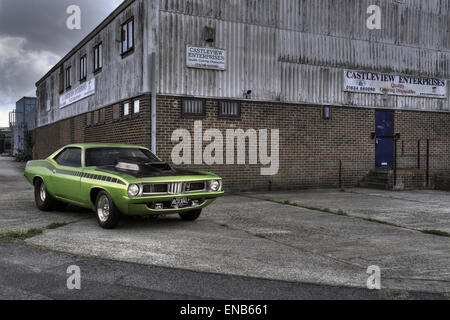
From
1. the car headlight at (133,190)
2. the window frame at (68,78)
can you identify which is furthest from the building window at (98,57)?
the car headlight at (133,190)

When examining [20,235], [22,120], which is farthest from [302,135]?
[22,120]

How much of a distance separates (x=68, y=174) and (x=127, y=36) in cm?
791

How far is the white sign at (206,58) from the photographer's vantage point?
13297 mm

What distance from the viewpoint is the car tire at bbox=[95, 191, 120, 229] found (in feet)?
22.5

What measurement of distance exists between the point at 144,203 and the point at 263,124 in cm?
820

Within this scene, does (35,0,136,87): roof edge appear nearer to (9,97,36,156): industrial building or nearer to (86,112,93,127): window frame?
(86,112,93,127): window frame

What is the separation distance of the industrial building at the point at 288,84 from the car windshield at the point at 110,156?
14.5ft

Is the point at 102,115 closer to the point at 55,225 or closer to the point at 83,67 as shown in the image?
the point at 83,67

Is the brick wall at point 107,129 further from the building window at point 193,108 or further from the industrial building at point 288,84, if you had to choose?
the building window at point 193,108

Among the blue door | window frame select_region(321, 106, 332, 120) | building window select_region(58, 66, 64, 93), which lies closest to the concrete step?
the blue door

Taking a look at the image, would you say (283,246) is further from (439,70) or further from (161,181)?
(439,70)

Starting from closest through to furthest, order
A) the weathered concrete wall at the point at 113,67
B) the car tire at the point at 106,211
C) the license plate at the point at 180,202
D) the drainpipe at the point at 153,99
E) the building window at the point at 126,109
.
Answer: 1. the car tire at the point at 106,211
2. the license plate at the point at 180,202
3. the drainpipe at the point at 153,99
4. the weathered concrete wall at the point at 113,67
5. the building window at the point at 126,109

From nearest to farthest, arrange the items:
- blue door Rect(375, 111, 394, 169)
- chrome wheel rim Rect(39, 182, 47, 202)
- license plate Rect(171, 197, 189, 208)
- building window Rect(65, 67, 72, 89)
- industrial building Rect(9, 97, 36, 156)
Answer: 1. license plate Rect(171, 197, 189, 208)
2. chrome wheel rim Rect(39, 182, 47, 202)
3. blue door Rect(375, 111, 394, 169)
4. building window Rect(65, 67, 72, 89)
5. industrial building Rect(9, 97, 36, 156)

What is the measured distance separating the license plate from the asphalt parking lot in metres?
0.42
